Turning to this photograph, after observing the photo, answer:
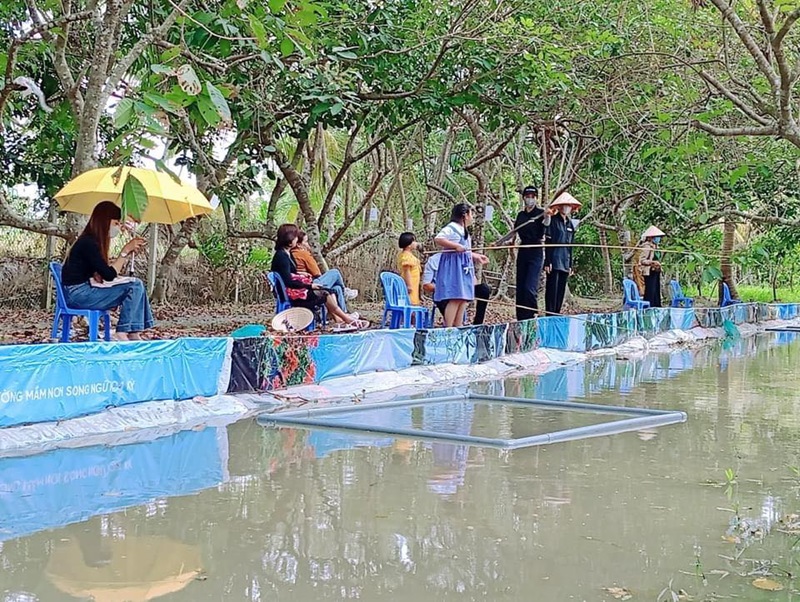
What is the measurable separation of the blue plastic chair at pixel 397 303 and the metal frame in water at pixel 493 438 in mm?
2559

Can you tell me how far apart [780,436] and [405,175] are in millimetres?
15397

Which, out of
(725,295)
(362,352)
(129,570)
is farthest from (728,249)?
(129,570)

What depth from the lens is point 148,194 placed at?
23.6 ft

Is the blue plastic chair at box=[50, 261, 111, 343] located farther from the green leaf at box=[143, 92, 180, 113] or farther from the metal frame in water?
the green leaf at box=[143, 92, 180, 113]

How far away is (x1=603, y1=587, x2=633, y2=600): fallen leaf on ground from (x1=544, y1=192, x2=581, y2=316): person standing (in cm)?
757

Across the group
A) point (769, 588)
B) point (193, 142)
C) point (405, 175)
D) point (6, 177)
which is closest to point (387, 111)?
point (193, 142)

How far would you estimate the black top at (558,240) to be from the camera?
10.9 m

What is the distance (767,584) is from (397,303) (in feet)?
23.7

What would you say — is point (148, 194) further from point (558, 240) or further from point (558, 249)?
point (558, 249)

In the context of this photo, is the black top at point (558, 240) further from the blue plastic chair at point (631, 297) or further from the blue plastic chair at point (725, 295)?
the blue plastic chair at point (725, 295)

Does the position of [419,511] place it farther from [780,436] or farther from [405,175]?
[405,175]

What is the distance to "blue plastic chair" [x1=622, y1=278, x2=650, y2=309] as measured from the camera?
15234 millimetres

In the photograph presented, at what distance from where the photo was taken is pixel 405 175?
21.0 m

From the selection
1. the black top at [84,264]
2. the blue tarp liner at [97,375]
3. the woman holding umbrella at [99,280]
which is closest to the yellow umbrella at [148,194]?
the woman holding umbrella at [99,280]
